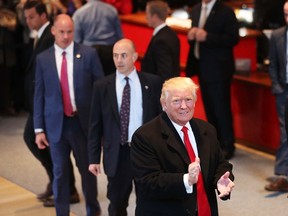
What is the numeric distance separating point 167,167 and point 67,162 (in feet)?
7.03

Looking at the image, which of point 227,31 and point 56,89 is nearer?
point 56,89

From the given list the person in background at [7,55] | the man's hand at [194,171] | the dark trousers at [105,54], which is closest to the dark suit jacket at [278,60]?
the dark trousers at [105,54]

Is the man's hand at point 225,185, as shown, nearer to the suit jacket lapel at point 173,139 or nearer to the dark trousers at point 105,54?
the suit jacket lapel at point 173,139

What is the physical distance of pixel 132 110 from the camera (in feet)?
18.7

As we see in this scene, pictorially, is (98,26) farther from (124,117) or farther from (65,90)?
(124,117)

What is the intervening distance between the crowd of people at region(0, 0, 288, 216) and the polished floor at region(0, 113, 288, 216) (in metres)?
0.19

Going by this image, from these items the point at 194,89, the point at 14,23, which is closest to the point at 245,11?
the point at 14,23

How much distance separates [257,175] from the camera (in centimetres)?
779

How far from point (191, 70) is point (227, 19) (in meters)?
0.69

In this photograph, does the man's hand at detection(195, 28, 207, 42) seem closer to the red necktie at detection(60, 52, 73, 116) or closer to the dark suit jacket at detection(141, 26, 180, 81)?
the dark suit jacket at detection(141, 26, 180, 81)

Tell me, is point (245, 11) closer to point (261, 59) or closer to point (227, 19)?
point (261, 59)

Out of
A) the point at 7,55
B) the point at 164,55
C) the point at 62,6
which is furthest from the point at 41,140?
the point at 7,55

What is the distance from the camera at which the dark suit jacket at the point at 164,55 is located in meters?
7.03

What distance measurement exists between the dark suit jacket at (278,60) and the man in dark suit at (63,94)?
6.08 ft
